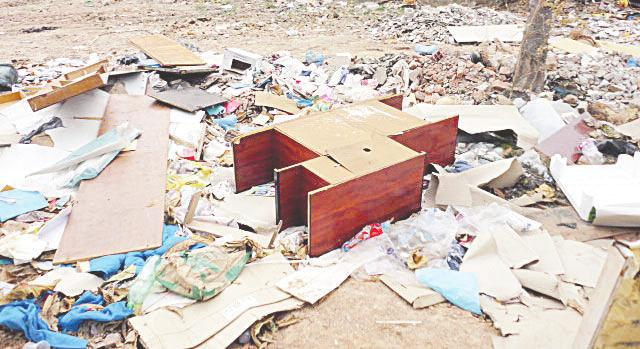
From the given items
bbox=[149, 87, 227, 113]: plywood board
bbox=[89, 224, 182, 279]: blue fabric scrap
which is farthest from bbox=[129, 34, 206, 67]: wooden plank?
bbox=[89, 224, 182, 279]: blue fabric scrap

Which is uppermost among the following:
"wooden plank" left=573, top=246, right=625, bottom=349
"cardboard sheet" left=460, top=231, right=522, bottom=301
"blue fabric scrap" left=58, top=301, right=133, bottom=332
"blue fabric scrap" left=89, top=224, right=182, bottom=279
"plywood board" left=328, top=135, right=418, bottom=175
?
"wooden plank" left=573, top=246, right=625, bottom=349

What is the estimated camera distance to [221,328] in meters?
2.38

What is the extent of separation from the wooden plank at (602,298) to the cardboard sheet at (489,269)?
2.45ft

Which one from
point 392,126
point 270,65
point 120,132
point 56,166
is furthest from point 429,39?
point 56,166

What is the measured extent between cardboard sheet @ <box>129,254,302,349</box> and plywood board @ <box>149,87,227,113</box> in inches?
111

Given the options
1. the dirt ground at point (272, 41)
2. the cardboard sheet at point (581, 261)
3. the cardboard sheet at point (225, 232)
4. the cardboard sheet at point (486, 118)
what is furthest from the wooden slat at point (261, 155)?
the cardboard sheet at point (581, 261)

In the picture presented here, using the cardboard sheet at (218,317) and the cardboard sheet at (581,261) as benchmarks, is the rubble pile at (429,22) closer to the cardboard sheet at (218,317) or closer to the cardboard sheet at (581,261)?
the cardboard sheet at (581,261)

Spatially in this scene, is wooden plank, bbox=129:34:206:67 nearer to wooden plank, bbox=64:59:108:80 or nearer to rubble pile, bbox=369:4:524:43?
wooden plank, bbox=64:59:108:80

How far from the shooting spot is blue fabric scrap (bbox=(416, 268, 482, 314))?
2.55 meters

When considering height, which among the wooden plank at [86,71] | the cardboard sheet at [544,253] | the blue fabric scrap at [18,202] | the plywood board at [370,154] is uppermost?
the plywood board at [370,154]

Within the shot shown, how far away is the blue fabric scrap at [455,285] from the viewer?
8.36ft

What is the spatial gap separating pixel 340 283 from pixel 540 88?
382 cm

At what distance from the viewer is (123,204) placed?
3.53 meters

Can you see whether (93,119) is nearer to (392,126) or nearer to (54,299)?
(54,299)
